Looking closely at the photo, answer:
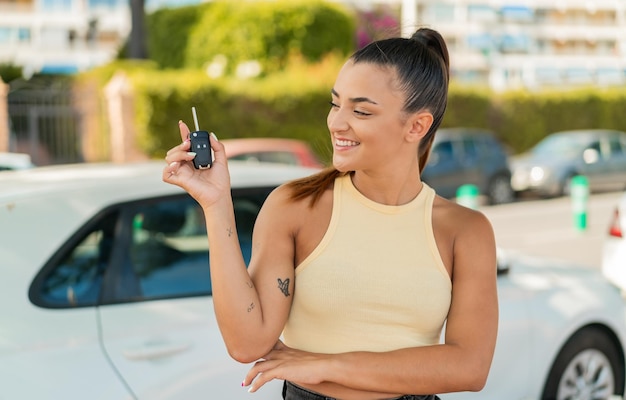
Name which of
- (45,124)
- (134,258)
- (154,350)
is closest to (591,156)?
(45,124)

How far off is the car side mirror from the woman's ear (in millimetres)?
18159

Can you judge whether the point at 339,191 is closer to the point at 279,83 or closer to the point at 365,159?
the point at 365,159

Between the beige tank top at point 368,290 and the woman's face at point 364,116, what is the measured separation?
0.47ft

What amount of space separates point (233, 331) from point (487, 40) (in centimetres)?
8145

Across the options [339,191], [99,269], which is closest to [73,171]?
[99,269]

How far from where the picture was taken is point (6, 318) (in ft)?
9.04

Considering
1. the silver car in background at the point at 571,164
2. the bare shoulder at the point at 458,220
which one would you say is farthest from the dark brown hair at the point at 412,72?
the silver car in background at the point at 571,164

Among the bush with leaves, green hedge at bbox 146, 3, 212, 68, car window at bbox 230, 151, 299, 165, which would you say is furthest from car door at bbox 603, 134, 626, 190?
green hedge at bbox 146, 3, 212, 68

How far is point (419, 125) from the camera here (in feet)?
6.26

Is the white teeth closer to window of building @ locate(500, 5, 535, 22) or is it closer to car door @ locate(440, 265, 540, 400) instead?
car door @ locate(440, 265, 540, 400)

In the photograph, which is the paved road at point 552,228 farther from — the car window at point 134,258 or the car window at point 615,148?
the car window at point 134,258

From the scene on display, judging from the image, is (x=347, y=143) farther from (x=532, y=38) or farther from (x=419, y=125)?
(x=532, y=38)

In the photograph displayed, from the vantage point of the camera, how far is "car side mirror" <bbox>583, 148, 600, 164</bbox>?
1919 centimetres

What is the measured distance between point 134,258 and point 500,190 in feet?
49.5
